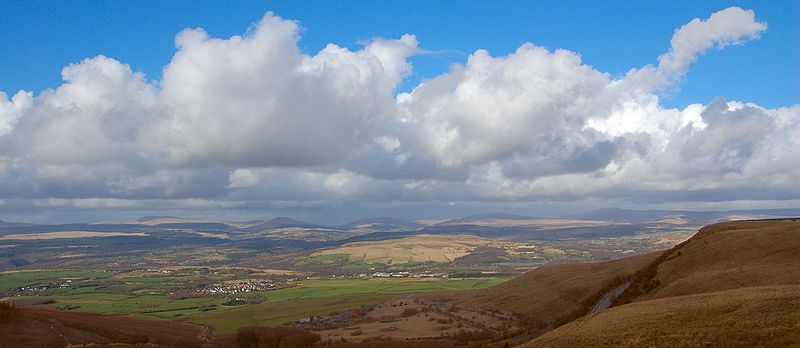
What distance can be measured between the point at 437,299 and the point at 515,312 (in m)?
37.2

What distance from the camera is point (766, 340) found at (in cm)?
3231

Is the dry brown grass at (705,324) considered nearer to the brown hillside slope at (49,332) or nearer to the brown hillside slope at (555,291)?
the brown hillside slope at (555,291)

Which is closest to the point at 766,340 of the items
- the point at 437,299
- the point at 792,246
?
the point at 792,246

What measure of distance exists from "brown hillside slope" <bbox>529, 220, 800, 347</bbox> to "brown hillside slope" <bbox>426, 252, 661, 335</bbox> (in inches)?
498

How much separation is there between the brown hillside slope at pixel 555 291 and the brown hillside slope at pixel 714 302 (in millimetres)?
12652

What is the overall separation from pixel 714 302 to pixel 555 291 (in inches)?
2370

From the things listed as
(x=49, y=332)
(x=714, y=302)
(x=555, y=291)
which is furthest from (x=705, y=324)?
(x=555, y=291)

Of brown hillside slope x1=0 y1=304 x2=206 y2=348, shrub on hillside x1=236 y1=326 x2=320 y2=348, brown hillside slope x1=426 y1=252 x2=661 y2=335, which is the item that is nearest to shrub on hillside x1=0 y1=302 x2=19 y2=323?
brown hillside slope x1=0 y1=304 x2=206 y2=348

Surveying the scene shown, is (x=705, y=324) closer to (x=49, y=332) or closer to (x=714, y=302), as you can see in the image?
(x=714, y=302)

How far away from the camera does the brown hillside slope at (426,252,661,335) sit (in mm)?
86125

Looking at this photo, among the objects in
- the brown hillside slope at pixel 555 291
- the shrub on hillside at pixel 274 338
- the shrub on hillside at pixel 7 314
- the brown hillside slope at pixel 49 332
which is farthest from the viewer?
the brown hillside slope at pixel 555 291

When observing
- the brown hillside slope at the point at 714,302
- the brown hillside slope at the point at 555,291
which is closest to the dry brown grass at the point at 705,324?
the brown hillside slope at the point at 714,302

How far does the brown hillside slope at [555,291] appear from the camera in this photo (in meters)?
86.1

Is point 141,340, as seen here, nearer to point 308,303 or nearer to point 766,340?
point 766,340
